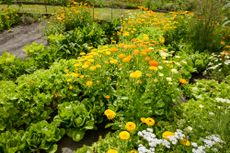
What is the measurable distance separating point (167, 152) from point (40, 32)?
7.56 meters

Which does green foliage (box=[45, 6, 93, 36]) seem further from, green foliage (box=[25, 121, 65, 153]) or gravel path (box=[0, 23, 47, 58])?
green foliage (box=[25, 121, 65, 153])

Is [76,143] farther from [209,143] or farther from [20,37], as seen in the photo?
[20,37]

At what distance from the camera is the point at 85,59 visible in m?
5.18

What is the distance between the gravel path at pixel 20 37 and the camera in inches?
335

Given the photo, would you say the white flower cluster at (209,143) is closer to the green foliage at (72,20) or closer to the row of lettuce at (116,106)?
the row of lettuce at (116,106)

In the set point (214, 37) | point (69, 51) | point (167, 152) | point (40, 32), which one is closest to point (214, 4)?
point (214, 37)

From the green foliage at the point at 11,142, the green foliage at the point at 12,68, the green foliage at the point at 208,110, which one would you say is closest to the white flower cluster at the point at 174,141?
the green foliage at the point at 208,110

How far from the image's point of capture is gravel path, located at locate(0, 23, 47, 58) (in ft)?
27.9

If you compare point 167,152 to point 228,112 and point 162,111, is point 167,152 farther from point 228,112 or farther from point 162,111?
point 228,112

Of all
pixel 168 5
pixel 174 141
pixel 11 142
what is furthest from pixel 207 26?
pixel 168 5

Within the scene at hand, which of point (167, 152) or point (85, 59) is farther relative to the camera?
point (85, 59)

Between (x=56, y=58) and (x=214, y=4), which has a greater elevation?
A: (x=214, y=4)

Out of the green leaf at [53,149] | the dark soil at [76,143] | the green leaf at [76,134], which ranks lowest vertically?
the dark soil at [76,143]

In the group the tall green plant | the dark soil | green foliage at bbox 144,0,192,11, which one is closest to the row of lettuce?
the dark soil
